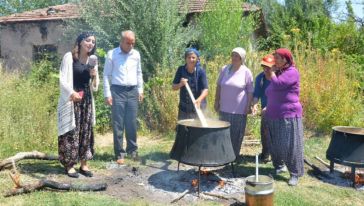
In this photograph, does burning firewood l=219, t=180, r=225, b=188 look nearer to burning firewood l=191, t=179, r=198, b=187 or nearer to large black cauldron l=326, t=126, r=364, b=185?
burning firewood l=191, t=179, r=198, b=187

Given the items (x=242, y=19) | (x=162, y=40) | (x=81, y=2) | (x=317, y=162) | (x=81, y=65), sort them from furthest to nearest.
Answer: (x=242, y=19), (x=81, y=2), (x=162, y=40), (x=317, y=162), (x=81, y=65)

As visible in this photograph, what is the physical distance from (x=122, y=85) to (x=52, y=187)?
5.98 feet

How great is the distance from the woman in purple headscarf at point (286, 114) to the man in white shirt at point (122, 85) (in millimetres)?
2021

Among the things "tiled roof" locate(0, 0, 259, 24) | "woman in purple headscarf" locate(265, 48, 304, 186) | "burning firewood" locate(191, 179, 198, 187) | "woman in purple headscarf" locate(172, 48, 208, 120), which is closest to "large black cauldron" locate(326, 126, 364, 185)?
"woman in purple headscarf" locate(265, 48, 304, 186)

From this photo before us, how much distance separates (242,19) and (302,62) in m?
5.20

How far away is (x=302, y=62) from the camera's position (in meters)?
8.85

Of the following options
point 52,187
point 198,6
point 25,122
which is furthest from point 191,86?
point 198,6

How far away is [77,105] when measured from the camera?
4.94 m

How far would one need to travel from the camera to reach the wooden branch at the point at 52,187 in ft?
14.4

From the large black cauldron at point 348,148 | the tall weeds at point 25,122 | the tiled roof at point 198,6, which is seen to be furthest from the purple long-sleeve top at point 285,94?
the tiled roof at point 198,6

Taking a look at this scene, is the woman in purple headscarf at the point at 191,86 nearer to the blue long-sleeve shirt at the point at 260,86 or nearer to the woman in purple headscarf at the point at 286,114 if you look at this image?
the blue long-sleeve shirt at the point at 260,86

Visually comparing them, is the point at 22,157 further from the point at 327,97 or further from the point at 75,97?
the point at 327,97

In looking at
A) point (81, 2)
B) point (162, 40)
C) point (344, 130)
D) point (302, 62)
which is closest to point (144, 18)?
point (162, 40)

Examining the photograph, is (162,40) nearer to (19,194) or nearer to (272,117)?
(272,117)
